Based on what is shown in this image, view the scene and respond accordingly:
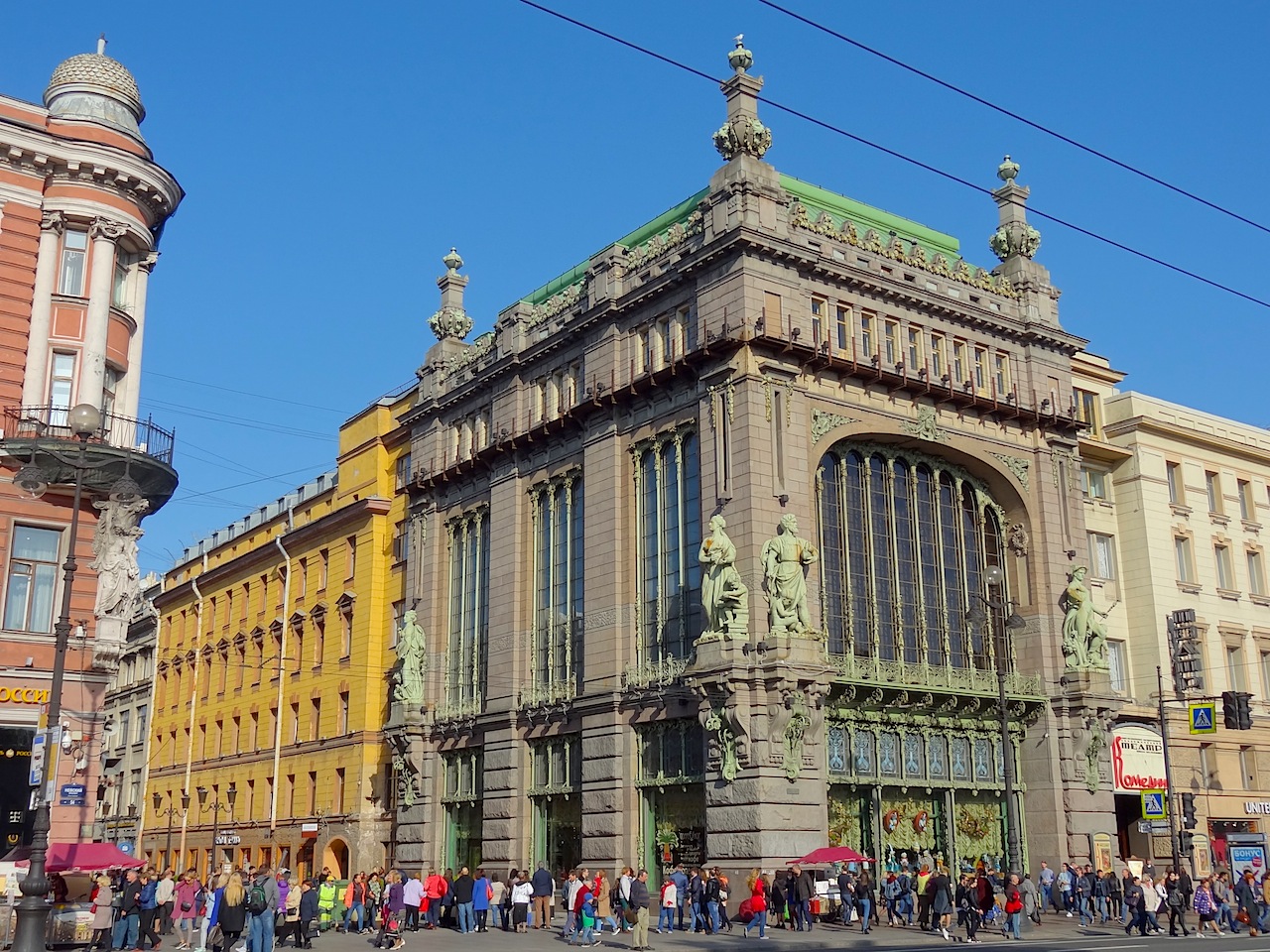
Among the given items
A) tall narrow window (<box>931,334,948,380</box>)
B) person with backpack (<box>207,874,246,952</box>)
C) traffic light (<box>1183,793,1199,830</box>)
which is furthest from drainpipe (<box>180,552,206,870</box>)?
traffic light (<box>1183,793,1199,830</box>)

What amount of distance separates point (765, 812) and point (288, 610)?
34719mm

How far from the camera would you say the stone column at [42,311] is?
3394 cm

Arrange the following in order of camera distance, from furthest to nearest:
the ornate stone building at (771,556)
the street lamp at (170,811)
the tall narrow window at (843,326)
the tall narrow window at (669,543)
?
the street lamp at (170,811) < the tall narrow window at (843,326) < the tall narrow window at (669,543) < the ornate stone building at (771,556)

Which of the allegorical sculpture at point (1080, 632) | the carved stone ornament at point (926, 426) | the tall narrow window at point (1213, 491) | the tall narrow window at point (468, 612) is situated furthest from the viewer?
A: the tall narrow window at point (1213, 491)

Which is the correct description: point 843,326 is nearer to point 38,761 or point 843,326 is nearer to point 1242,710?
point 1242,710

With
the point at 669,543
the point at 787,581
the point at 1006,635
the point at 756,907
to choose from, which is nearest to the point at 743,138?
the point at 669,543

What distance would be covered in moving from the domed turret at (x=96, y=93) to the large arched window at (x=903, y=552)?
23014 mm

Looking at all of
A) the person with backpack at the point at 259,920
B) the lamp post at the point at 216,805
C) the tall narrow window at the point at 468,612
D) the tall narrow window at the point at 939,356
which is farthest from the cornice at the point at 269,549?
the person with backpack at the point at 259,920

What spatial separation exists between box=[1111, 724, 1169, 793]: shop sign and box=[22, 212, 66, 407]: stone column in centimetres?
3663

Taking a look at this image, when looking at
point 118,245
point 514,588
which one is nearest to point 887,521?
point 514,588

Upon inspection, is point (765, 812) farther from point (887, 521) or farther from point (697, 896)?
point (887, 521)

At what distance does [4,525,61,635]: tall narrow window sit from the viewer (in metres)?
33.1

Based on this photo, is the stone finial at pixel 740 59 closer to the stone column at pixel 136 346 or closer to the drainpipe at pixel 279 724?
the stone column at pixel 136 346

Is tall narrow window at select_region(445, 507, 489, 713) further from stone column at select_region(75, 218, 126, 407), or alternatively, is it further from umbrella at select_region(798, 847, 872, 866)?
umbrella at select_region(798, 847, 872, 866)
